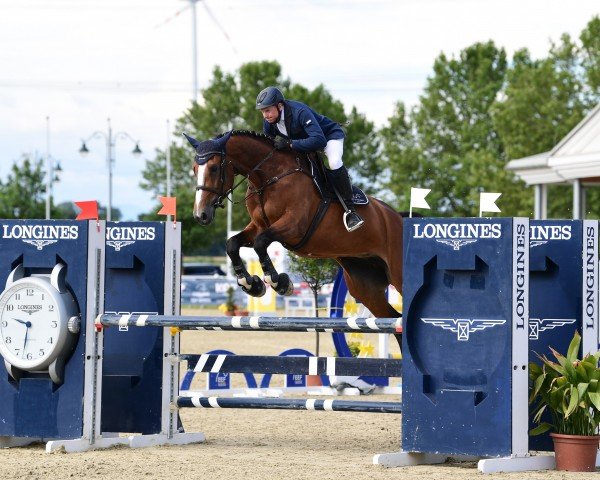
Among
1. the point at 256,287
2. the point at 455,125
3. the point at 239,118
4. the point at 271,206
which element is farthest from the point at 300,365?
the point at 239,118

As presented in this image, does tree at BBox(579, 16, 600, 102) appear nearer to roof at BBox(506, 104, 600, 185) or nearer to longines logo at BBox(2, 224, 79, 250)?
roof at BBox(506, 104, 600, 185)

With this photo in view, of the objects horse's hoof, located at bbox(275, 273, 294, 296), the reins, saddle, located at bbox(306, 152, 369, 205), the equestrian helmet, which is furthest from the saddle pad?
horse's hoof, located at bbox(275, 273, 294, 296)

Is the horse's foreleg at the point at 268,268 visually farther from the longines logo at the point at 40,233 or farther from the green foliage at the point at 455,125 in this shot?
the green foliage at the point at 455,125

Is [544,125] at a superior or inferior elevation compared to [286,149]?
superior

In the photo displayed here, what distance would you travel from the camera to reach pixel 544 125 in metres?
32.4

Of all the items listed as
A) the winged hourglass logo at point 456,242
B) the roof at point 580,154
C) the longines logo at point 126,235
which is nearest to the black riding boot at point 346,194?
the longines logo at point 126,235

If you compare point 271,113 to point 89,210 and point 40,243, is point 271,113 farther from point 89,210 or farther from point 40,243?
point 40,243

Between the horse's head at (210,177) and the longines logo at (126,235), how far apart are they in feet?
1.15

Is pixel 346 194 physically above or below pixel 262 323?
above

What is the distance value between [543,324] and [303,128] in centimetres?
210

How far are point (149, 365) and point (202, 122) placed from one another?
4312 cm

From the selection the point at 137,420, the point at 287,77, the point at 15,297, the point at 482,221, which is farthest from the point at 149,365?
the point at 287,77

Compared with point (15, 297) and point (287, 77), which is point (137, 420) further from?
point (287, 77)

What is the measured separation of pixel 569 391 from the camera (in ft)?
18.9
